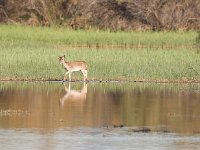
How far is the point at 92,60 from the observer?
83.5ft

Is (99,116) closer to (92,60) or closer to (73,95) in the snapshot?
(73,95)

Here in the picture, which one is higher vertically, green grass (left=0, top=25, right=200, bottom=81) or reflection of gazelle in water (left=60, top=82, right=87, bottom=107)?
green grass (left=0, top=25, right=200, bottom=81)

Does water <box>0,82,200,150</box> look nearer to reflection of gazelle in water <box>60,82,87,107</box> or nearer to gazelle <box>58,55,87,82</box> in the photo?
reflection of gazelle in water <box>60,82,87,107</box>

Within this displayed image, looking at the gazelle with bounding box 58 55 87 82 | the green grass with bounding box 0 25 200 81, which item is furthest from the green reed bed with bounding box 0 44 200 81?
the gazelle with bounding box 58 55 87 82

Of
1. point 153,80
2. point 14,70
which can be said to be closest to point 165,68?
point 153,80

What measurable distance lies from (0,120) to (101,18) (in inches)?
1072

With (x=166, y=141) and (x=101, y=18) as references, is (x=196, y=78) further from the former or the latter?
(x=101, y=18)

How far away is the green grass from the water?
0.90 m

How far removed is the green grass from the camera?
23.0 metres

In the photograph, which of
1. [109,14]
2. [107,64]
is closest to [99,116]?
[107,64]

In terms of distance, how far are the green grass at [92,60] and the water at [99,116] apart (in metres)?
0.90

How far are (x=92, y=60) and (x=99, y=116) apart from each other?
936cm

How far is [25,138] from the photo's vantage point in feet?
43.4

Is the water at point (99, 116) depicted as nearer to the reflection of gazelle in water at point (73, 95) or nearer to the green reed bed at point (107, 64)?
the reflection of gazelle in water at point (73, 95)
